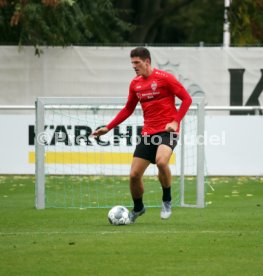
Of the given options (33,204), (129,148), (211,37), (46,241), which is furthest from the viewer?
(211,37)

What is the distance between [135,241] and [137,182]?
194cm

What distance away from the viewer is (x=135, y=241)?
10.9m

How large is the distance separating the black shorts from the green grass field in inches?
33.4

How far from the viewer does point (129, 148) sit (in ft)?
66.3

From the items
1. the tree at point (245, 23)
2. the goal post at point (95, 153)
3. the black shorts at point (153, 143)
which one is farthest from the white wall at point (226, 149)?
the black shorts at point (153, 143)

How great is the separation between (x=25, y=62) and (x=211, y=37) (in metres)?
17.9

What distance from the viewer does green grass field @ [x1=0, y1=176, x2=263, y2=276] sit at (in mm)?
9086

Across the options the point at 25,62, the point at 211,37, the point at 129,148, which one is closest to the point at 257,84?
the point at 129,148

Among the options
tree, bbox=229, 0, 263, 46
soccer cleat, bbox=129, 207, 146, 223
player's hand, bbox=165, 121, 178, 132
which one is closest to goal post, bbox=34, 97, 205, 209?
soccer cleat, bbox=129, 207, 146, 223

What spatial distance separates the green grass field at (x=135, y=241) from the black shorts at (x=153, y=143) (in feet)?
2.78

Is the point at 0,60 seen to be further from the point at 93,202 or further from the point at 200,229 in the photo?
the point at 200,229

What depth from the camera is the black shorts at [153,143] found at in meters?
12.6

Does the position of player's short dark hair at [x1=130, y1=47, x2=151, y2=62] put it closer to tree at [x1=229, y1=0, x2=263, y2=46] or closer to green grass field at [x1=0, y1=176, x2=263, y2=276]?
green grass field at [x1=0, y1=176, x2=263, y2=276]

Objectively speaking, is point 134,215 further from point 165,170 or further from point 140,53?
point 140,53
